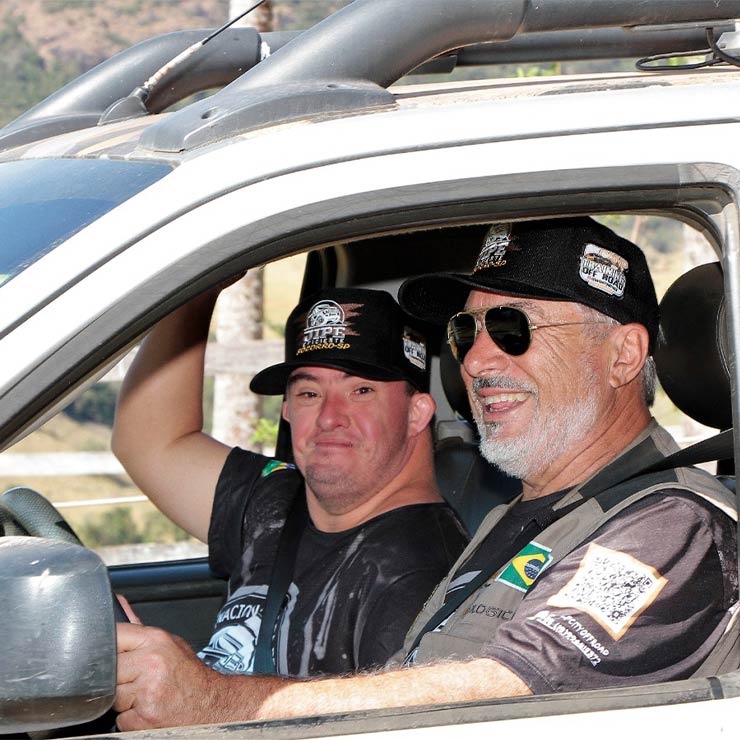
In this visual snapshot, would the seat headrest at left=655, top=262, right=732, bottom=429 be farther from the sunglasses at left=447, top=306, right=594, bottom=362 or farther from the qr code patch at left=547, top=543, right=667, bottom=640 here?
the qr code patch at left=547, top=543, right=667, bottom=640

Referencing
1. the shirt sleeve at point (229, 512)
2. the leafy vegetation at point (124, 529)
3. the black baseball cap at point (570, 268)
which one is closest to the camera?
the black baseball cap at point (570, 268)

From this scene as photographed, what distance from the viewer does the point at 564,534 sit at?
1919 millimetres

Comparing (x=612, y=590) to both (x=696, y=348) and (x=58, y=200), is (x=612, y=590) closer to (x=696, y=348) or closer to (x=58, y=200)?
(x=696, y=348)

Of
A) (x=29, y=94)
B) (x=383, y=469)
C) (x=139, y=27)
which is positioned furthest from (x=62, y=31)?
(x=383, y=469)

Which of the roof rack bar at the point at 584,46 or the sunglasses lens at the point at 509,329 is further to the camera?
the roof rack bar at the point at 584,46

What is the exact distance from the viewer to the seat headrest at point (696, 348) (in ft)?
6.33

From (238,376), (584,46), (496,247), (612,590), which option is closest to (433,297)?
(496,247)

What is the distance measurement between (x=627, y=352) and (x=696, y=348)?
0.60 ft

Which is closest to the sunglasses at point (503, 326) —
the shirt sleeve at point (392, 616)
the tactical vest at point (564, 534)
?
the tactical vest at point (564, 534)

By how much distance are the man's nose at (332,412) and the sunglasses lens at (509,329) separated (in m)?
0.61

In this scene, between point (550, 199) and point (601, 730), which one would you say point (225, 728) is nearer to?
point (601, 730)

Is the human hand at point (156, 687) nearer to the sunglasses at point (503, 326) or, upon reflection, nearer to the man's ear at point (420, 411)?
the sunglasses at point (503, 326)

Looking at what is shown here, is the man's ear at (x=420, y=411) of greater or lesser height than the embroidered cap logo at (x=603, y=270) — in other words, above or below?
below

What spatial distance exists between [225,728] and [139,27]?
48805mm
